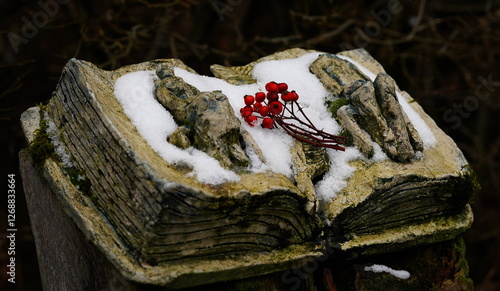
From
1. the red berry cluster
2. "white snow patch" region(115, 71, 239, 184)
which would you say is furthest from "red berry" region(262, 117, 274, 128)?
"white snow patch" region(115, 71, 239, 184)

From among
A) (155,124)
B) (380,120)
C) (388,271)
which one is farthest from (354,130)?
(155,124)

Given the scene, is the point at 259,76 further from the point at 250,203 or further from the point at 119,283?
the point at 119,283

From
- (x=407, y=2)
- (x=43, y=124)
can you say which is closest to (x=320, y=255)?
(x=43, y=124)

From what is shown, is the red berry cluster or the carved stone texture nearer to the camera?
the red berry cluster

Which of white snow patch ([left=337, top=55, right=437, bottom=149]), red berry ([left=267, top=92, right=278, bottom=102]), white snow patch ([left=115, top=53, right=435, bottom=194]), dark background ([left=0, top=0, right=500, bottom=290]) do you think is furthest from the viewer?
dark background ([left=0, top=0, right=500, bottom=290])

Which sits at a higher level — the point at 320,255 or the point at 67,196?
the point at 67,196

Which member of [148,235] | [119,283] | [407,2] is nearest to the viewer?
[148,235]

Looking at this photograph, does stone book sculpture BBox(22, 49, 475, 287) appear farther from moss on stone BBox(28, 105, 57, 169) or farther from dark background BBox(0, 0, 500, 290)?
dark background BBox(0, 0, 500, 290)
